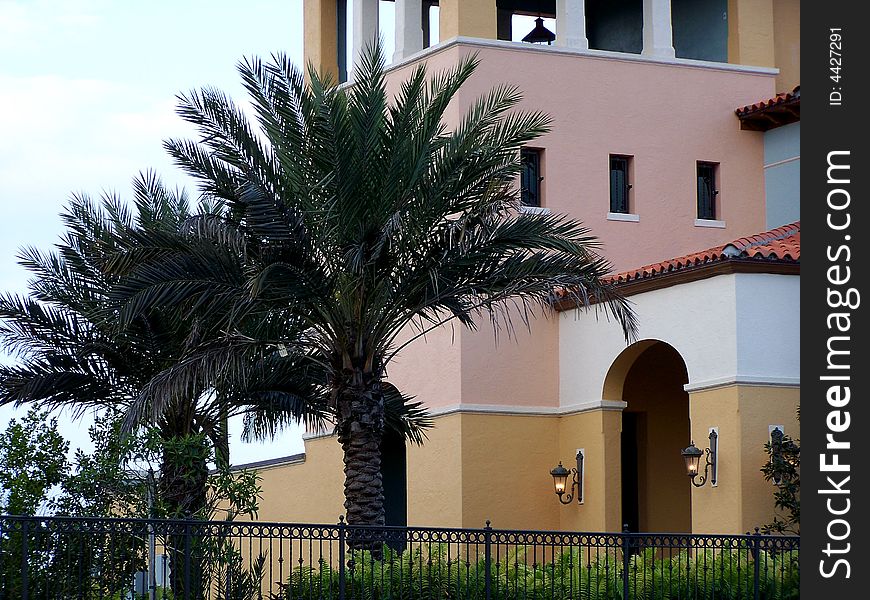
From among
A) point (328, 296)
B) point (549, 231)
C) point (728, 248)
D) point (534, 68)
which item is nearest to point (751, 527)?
point (728, 248)

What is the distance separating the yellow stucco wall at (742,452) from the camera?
22.2m

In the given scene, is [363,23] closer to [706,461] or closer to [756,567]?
[706,461]

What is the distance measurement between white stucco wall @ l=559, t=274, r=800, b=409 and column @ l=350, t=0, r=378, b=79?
8.32m

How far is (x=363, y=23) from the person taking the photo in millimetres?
29938

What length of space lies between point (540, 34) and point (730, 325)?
9.96 m

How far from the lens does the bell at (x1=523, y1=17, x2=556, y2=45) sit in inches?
1215

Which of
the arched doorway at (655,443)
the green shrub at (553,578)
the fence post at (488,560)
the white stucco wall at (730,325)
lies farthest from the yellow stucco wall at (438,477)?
the fence post at (488,560)

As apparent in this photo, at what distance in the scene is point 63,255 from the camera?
919 inches

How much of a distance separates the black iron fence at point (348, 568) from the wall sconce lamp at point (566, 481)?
6.08m

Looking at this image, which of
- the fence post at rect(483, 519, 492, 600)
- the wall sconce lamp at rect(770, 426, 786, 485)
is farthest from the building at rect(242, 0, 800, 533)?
the fence post at rect(483, 519, 492, 600)

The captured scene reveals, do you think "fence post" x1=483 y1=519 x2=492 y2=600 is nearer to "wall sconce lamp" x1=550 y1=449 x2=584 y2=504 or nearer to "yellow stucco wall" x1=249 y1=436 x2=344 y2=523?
"wall sconce lamp" x1=550 y1=449 x2=584 y2=504

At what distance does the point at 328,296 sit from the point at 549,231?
2799 mm

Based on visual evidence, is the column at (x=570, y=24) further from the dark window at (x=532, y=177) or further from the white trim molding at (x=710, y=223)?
the white trim molding at (x=710, y=223)
